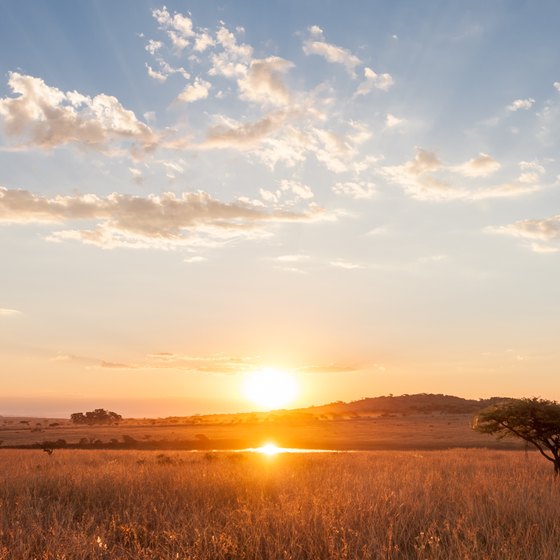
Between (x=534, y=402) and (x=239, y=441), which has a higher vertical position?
(x=534, y=402)

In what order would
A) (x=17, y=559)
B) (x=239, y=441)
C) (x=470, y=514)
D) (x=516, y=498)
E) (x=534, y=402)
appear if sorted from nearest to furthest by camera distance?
(x=17, y=559), (x=470, y=514), (x=516, y=498), (x=534, y=402), (x=239, y=441)

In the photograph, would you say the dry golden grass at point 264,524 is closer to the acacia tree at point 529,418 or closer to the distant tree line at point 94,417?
the acacia tree at point 529,418

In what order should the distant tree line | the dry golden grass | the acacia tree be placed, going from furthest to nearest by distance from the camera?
the distant tree line, the acacia tree, the dry golden grass

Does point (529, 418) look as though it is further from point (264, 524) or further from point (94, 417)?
point (94, 417)

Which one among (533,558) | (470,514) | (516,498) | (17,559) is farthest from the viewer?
(516,498)

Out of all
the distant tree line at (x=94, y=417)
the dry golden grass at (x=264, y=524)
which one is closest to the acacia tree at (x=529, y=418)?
the dry golden grass at (x=264, y=524)

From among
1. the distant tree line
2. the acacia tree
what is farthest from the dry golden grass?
the distant tree line

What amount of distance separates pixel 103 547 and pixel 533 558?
5660 mm

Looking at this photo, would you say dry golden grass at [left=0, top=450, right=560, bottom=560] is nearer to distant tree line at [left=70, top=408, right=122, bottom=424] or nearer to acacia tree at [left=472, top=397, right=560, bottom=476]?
acacia tree at [left=472, top=397, right=560, bottom=476]

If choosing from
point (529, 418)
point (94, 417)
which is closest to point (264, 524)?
point (529, 418)

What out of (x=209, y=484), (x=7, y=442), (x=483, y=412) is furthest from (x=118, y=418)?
(x=209, y=484)

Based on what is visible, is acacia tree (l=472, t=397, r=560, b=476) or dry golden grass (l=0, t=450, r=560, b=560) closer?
dry golden grass (l=0, t=450, r=560, b=560)

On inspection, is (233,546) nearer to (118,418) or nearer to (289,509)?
(289,509)

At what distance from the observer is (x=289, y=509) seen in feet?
30.3
